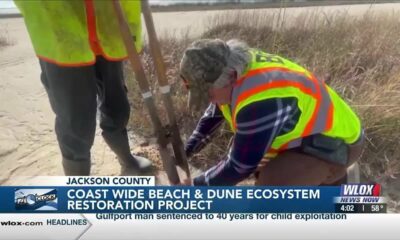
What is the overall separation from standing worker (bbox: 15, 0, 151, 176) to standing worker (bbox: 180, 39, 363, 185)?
0.28m

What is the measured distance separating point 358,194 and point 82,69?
114 cm

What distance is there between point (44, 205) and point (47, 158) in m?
0.19

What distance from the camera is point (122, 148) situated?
1.95 meters

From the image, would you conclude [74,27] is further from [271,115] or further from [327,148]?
[327,148]

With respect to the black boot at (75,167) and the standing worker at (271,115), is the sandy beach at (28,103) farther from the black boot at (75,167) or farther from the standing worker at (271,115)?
the standing worker at (271,115)

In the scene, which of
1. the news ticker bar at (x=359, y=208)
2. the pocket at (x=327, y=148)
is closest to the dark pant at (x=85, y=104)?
the pocket at (x=327, y=148)

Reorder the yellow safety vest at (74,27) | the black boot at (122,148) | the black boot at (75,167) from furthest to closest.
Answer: the black boot at (122,148)
the black boot at (75,167)
the yellow safety vest at (74,27)

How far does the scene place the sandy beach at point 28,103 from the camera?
1.62 meters

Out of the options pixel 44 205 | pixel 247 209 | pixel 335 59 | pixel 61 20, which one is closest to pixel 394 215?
pixel 247 209

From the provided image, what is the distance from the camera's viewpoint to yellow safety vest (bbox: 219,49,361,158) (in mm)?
1605

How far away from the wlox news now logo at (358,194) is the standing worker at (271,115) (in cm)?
12

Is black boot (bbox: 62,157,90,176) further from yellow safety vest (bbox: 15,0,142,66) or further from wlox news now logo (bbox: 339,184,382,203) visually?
wlox news now logo (bbox: 339,184,382,203)

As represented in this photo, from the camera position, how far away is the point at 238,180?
1.75 metres

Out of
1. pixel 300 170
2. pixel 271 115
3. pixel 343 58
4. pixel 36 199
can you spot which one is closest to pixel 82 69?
pixel 36 199
